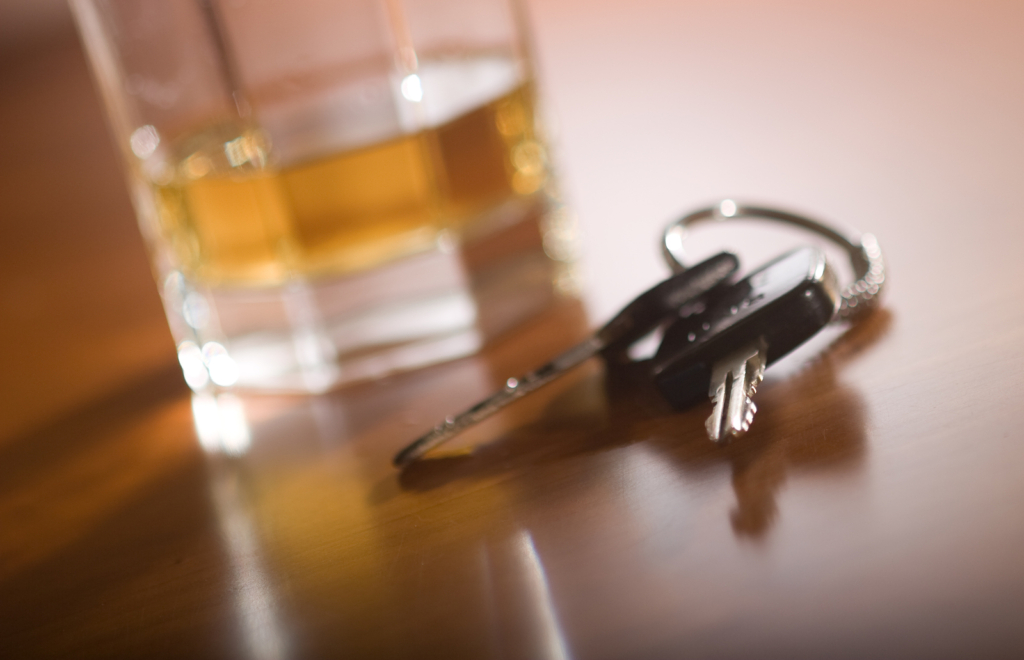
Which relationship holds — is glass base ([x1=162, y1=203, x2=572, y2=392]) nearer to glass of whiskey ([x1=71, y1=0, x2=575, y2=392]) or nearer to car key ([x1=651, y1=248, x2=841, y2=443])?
glass of whiskey ([x1=71, y1=0, x2=575, y2=392])

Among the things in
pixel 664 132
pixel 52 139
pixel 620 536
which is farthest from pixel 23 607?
pixel 52 139

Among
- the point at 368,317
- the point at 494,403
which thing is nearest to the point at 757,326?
the point at 494,403

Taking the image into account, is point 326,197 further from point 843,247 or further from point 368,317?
point 843,247

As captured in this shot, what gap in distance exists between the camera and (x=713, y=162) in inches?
27.8

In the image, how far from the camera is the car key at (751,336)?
1.22 ft

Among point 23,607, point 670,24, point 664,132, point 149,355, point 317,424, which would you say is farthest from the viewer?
point 670,24

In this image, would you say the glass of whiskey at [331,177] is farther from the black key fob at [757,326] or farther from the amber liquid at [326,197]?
the black key fob at [757,326]

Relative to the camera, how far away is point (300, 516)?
0.40 m

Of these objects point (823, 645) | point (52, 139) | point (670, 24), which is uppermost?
point (52, 139)

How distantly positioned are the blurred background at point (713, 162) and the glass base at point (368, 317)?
0.18ft

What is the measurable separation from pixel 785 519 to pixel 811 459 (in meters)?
0.03

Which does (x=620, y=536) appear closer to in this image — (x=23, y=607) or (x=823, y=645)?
(x=823, y=645)

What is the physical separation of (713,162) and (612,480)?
40 centimetres

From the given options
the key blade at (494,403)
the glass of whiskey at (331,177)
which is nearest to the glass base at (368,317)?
the glass of whiskey at (331,177)
